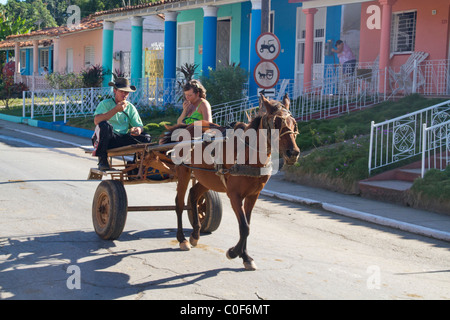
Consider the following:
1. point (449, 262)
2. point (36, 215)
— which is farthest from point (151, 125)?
point (449, 262)

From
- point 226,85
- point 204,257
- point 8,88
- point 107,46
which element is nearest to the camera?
point 204,257

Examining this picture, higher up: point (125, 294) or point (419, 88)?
point (419, 88)

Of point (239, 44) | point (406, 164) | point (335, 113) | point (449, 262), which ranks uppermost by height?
point (239, 44)

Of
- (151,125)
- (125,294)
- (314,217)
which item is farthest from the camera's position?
(151,125)

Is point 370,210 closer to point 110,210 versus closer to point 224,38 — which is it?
point 110,210

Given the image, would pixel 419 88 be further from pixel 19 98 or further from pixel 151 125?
pixel 19 98

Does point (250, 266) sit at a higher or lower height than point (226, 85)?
lower

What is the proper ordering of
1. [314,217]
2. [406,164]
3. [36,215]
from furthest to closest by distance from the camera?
[406,164]
[314,217]
[36,215]

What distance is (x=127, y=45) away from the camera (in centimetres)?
3519

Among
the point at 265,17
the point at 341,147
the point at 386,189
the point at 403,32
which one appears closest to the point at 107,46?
the point at 403,32

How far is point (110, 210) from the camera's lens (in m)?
7.18

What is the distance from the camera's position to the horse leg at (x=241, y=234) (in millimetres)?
6132

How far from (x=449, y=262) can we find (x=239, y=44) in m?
18.0

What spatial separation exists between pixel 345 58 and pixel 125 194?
13674mm
